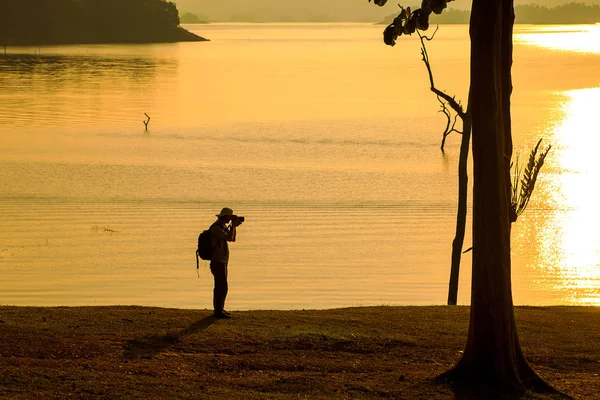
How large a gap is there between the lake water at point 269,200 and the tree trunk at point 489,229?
38.2 feet

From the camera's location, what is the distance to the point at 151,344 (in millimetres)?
12172

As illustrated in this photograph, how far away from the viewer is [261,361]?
11.7 metres

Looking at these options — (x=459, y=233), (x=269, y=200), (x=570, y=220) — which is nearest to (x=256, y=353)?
(x=459, y=233)

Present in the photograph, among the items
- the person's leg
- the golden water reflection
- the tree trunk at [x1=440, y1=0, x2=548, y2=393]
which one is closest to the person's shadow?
the person's leg

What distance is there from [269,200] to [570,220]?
11.7 metres

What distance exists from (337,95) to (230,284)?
3216 inches

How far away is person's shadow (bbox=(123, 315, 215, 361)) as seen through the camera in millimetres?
11656

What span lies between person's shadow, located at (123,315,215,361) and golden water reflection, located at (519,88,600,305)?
1384 cm

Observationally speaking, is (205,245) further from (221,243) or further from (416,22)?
(416,22)

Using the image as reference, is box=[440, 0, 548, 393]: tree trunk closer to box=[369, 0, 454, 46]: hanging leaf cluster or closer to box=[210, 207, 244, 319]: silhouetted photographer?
box=[369, 0, 454, 46]: hanging leaf cluster

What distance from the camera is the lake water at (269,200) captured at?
2575cm

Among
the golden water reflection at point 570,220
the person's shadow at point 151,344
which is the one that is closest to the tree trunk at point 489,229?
the person's shadow at point 151,344

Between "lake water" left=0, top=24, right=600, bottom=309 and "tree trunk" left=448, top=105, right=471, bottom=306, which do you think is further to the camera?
"lake water" left=0, top=24, right=600, bottom=309

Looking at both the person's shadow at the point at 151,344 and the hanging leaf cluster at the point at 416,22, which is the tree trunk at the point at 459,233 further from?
the person's shadow at the point at 151,344
